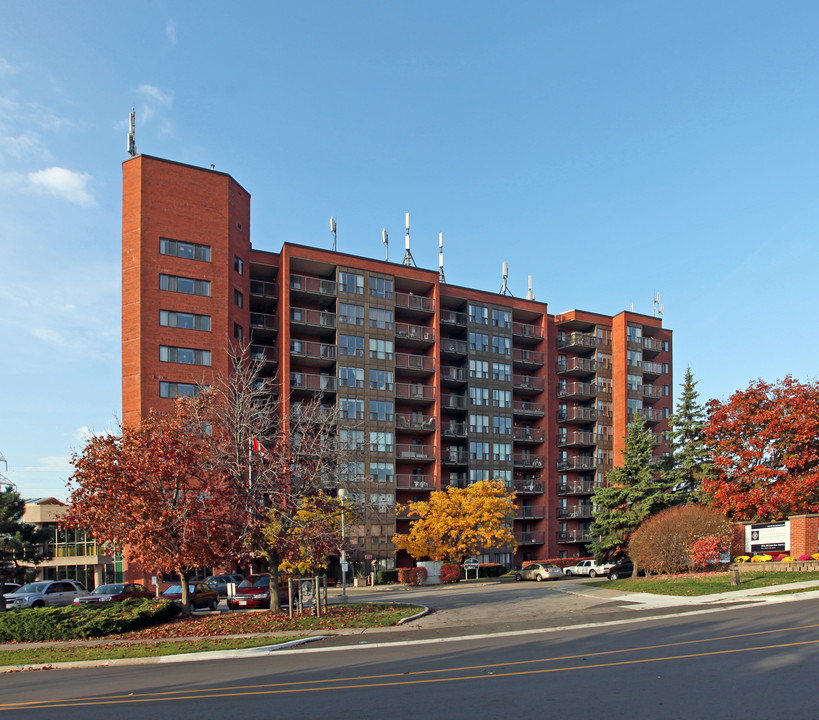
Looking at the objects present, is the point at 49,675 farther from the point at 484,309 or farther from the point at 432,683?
the point at 484,309

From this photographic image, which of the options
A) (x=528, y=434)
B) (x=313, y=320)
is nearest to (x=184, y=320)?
(x=313, y=320)

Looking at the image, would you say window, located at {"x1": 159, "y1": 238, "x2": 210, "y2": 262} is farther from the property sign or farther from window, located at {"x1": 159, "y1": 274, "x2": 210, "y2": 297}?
the property sign

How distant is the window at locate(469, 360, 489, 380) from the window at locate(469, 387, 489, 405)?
1.37 metres

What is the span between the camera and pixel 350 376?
6278 cm

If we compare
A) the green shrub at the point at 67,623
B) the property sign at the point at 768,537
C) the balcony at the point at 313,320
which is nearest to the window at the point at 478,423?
the balcony at the point at 313,320

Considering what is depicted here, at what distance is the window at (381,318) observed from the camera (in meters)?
65.0

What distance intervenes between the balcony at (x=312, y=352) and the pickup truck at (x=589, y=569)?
26.2 meters

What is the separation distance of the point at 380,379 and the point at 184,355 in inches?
730

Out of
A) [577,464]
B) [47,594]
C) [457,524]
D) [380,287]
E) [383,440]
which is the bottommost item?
[47,594]

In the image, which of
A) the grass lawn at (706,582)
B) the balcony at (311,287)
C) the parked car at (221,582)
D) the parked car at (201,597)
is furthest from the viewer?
the balcony at (311,287)

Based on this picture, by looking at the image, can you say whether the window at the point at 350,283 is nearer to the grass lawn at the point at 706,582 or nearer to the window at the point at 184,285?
the window at the point at 184,285

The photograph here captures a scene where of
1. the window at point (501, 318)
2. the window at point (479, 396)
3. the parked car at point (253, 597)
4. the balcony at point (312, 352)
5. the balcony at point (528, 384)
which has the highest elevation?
the window at point (501, 318)

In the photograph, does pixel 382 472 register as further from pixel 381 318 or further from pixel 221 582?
pixel 221 582

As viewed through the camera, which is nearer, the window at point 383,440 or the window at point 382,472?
the window at point 382,472
